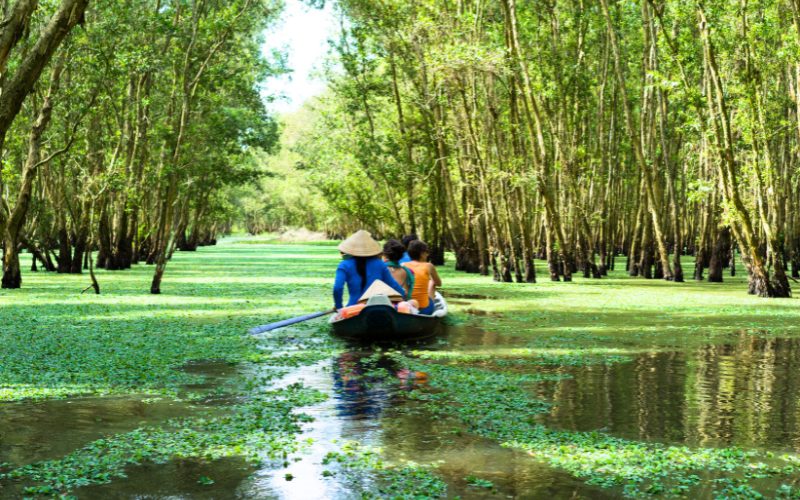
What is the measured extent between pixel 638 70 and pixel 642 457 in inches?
1401

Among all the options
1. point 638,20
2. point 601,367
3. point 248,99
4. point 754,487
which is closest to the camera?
point 754,487

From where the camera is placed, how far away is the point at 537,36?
1188 inches

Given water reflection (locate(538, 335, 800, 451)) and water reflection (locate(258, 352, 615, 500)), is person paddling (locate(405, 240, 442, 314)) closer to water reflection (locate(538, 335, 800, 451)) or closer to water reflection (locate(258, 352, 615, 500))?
water reflection (locate(538, 335, 800, 451))

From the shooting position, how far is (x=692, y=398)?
924 centimetres

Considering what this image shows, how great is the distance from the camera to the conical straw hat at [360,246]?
1365 cm

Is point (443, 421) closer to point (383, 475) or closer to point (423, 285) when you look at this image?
point (383, 475)

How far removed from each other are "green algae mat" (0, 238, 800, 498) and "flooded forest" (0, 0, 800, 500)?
46 mm

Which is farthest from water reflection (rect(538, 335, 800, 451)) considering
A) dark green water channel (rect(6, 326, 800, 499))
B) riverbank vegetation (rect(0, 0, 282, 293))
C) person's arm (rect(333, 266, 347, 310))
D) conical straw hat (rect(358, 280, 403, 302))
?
riverbank vegetation (rect(0, 0, 282, 293))

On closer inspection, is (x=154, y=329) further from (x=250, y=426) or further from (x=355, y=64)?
(x=355, y=64)

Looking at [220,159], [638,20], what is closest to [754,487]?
[638,20]

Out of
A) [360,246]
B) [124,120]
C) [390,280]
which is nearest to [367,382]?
[360,246]

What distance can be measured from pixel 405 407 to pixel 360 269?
5.53m

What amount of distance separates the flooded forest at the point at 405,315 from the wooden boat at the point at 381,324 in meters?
0.04

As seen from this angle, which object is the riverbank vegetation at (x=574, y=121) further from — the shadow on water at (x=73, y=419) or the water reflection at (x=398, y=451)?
the shadow on water at (x=73, y=419)
